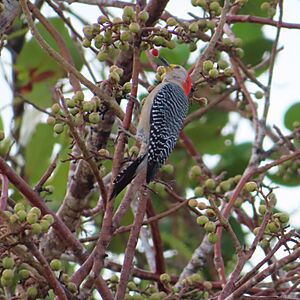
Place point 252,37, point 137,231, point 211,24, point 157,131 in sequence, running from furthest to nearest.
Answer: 1. point 252,37
2. point 157,131
3. point 211,24
4. point 137,231

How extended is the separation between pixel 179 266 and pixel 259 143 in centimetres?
180

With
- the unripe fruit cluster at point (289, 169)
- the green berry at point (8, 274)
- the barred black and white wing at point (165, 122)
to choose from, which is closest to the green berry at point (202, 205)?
the barred black and white wing at point (165, 122)

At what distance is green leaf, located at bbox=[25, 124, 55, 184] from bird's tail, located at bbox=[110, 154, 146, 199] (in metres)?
1.49

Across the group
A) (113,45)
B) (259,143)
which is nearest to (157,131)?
(259,143)

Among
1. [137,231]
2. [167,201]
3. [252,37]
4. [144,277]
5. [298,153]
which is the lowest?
[137,231]

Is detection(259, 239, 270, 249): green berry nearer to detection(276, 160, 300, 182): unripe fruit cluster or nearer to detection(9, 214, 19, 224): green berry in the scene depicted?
detection(9, 214, 19, 224): green berry

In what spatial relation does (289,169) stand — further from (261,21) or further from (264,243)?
(264,243)

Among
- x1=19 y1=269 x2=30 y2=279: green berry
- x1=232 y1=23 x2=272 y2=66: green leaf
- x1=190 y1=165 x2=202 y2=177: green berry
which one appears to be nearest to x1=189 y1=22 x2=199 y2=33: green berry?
x1=190 y1=165 x2=202 y2=177: green berry

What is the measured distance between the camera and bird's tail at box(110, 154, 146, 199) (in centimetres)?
310

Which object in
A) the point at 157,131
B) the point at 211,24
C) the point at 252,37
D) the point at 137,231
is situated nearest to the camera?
the point at 137,231

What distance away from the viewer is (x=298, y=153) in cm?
378

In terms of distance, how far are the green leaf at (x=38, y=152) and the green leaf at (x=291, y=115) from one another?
4.65 ft

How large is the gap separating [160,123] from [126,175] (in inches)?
38.5

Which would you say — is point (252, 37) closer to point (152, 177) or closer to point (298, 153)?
point (298, 153)
